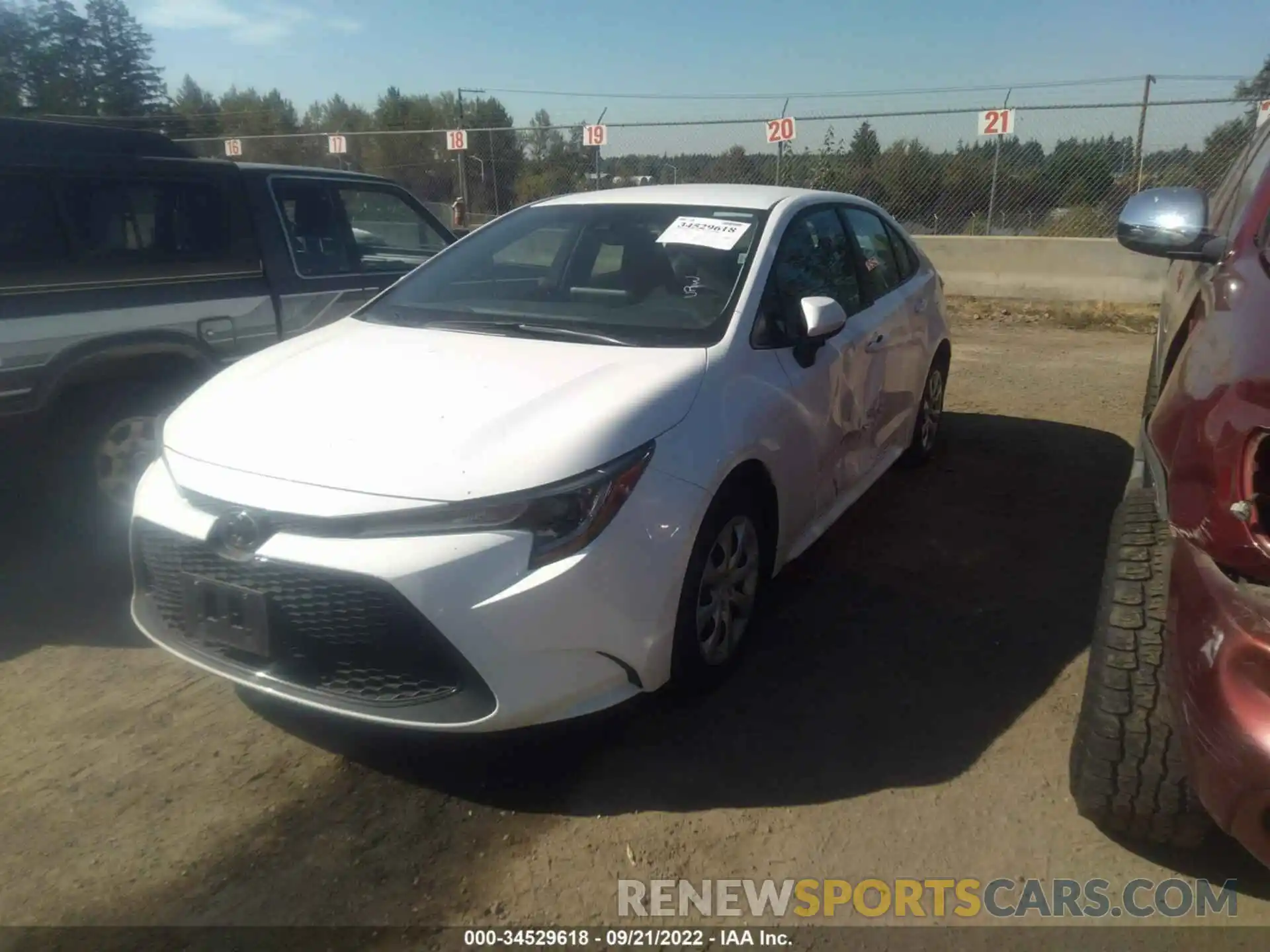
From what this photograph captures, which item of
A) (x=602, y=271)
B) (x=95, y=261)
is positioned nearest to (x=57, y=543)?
(x=95, y=261)

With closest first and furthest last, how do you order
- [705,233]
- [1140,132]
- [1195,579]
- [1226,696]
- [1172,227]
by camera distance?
[1226,696]
[1195,579]
[1172,227]
[705,233]
[1140,132]

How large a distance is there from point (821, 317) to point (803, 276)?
20.8 inches

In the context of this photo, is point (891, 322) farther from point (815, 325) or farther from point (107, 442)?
point (107, 442)

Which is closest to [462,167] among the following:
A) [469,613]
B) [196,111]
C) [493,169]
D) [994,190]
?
[493,169]

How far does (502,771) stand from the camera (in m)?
2.89

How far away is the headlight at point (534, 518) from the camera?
8.30ft

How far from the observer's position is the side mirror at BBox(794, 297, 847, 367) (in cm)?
343

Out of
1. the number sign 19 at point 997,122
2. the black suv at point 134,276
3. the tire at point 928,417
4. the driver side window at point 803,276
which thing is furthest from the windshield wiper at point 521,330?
the number sign 19 at point 997,122

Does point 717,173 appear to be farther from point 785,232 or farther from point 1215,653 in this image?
point 1215,653

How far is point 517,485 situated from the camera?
8.36ft

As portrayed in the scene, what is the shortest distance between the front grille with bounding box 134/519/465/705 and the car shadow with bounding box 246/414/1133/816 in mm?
417

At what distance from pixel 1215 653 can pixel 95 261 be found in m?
4.30

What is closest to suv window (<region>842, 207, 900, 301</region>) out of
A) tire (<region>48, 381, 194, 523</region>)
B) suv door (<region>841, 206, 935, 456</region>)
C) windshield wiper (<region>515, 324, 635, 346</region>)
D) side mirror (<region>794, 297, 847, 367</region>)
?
suv door (<region>841, 206, 935, 456</region>)

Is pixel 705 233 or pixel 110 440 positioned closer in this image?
pixel 705 233
